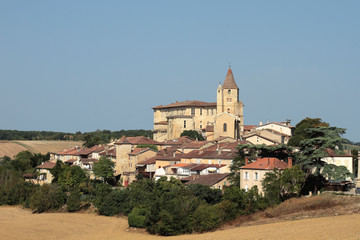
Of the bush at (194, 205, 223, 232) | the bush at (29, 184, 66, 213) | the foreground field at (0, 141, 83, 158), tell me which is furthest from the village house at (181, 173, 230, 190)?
the foreground field at (0, 141, 83, 158)

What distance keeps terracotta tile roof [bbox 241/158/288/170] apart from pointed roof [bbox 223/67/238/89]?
6178 cm

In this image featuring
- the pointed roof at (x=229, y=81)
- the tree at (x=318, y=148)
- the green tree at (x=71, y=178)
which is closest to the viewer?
the tree at (x=318, y=148)

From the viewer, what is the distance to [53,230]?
165ft

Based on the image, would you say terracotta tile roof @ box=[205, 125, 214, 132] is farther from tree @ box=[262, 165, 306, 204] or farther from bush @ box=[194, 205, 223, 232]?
bush @ box=[194, 205, 223, 232]

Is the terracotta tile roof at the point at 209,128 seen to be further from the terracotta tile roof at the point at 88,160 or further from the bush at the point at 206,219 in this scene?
the bush at the point at 206,219

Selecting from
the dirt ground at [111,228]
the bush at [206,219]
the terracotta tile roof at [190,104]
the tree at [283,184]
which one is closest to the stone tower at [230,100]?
the terracotta tile roof at [190,104]

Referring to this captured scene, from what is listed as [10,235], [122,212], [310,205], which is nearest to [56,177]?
[122,212]

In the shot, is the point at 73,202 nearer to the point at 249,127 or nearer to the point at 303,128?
the point at 303,128

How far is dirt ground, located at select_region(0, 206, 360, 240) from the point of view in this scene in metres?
37.1

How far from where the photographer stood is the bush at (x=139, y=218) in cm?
4869

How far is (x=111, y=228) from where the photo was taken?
1977 inches

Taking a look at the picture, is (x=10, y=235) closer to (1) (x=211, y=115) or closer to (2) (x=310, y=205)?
(2) (x=310, y=205)

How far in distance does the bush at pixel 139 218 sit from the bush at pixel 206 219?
4.83m

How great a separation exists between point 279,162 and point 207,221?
10138mm
